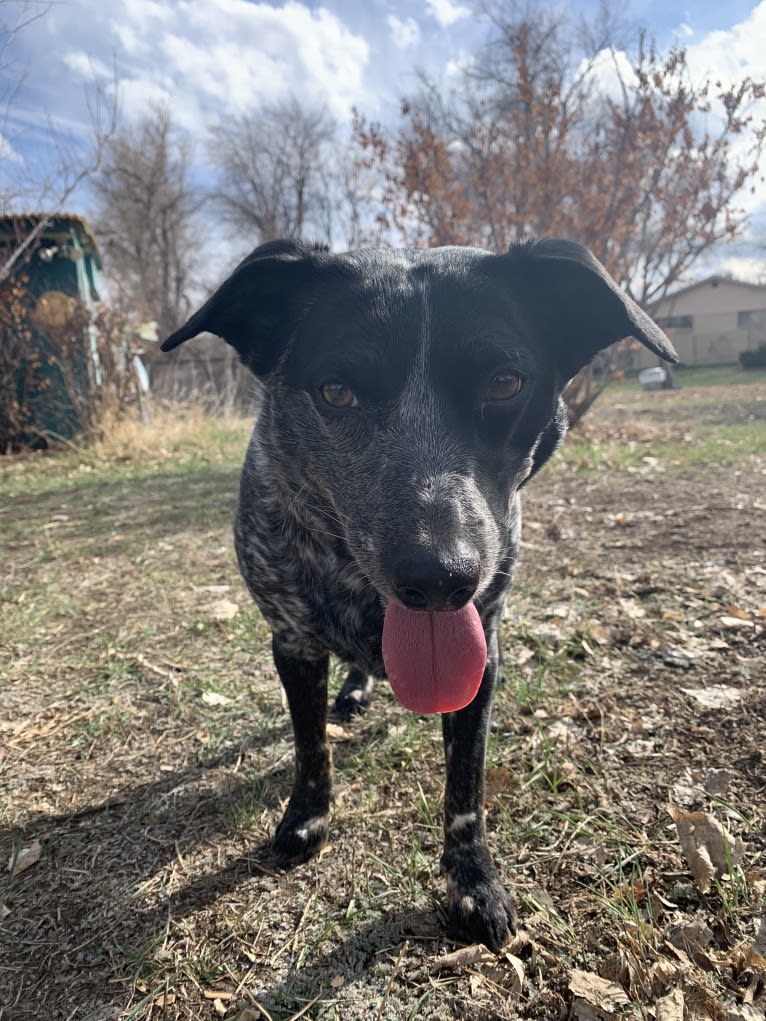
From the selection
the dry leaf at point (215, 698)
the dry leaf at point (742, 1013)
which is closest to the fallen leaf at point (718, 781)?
the dry leaf at point (742, 1013)

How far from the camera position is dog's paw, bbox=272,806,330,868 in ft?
6.12

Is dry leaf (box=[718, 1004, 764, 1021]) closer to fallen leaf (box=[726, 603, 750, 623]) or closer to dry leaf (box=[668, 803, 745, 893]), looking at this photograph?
dry leaf (box=[668, 803, 745, 893])

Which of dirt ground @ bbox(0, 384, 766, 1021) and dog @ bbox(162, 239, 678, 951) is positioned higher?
dog @ bbox(162, 239, 678, 951)

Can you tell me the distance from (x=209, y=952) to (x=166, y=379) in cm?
1941

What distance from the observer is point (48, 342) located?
9.52m

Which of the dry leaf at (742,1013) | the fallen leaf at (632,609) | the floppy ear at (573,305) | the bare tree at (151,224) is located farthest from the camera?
the bare tree at (151,224)

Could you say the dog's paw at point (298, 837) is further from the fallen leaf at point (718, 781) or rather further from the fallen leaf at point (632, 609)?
the fallen leaf at point (632, 609)

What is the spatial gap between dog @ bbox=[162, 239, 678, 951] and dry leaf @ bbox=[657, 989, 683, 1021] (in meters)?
0.38

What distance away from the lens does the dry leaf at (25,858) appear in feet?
6.02

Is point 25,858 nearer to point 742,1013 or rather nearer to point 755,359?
point 742,1013

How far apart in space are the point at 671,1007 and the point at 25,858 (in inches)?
69.8

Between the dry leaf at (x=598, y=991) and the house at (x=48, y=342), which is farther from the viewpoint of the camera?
the house at (x=48, y=342)

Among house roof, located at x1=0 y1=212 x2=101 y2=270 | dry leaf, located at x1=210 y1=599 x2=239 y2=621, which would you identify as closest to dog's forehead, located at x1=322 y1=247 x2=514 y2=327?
dry leaf, located at x1=210 y1=599 x2=239 y2=621

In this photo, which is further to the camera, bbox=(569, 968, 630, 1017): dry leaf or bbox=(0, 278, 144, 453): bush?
bbox=(0, 278, 144, 453): bush
